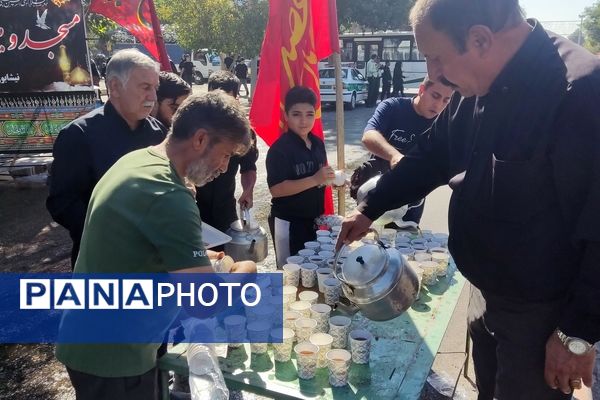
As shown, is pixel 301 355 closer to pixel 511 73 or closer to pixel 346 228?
pixel 346 228

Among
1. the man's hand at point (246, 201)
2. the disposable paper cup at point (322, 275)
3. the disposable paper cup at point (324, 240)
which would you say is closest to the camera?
the disposable paper cup at point (322, 275)

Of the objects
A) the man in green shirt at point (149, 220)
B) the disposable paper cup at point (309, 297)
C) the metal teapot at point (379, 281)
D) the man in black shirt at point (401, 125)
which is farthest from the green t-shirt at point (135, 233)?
the man in black shirt at point (401, 125)

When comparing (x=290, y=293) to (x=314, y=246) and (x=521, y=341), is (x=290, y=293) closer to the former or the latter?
(x=314, y=246)

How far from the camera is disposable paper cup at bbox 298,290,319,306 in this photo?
2.06 metres

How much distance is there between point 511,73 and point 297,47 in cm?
221

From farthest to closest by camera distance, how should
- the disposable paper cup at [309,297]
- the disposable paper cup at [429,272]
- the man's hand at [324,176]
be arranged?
1. the man's hand at [324,176]
2. the disposable paper cup at [429,272]
3. the disposable paper cup at [309,297]

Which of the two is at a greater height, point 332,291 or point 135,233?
point 135,233

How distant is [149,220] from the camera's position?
55.6 inches

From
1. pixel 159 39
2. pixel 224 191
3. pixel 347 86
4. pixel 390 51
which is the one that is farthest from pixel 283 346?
pixel 390 51

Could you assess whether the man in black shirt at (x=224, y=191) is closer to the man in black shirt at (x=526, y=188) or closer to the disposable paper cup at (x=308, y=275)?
the disposable paper cup at (x=308, y=275)

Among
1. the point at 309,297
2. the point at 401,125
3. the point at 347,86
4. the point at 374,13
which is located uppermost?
the point at 374,13

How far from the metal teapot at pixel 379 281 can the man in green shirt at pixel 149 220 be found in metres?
0.55

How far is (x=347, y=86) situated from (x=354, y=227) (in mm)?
14034

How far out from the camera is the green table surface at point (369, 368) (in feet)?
5.18
